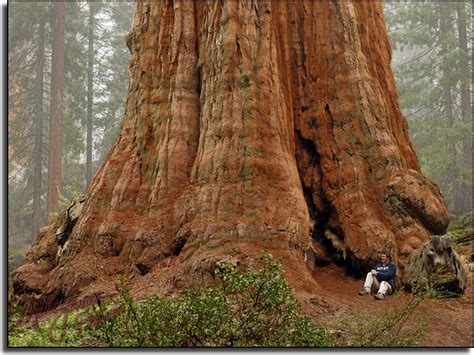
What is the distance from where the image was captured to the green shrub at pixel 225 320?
5.02 metres

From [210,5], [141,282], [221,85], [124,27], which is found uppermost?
[124,27]

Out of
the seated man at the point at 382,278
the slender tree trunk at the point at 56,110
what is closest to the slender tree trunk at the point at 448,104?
the seated man at the point at 382,278

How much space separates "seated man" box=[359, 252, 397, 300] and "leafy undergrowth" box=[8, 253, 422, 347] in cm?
200

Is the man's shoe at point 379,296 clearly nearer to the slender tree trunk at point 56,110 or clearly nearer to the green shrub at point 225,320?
the green shrub at point 225,320

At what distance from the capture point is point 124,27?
26.0m

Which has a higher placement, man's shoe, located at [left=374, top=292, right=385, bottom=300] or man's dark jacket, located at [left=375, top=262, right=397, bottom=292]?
man's dark jacket, located at [left=375, top=262, right=397, bottom=292]

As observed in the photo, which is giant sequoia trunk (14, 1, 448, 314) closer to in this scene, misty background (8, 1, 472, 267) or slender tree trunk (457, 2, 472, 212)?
misty background (8, 1, 472, 267)

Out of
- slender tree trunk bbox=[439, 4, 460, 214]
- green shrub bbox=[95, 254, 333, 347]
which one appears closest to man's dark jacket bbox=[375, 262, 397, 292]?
green shrub bbox=[95, 254, 333, 347]

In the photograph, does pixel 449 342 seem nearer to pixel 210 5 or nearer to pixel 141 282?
pixel 141 282

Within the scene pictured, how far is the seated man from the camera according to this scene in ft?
25.1

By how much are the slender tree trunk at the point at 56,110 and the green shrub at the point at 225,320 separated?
12250 millimetres

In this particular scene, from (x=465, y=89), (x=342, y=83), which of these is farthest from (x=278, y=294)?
(x=465, y=89)

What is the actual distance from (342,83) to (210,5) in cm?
264

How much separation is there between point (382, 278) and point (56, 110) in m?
13.9
